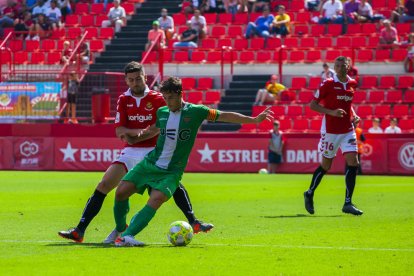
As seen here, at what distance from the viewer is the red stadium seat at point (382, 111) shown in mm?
32969

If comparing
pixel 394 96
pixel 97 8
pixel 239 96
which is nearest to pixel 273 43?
pixel 239 96

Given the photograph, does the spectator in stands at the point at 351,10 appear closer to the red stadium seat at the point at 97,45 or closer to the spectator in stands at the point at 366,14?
the spectator in stands at the point at 366,14

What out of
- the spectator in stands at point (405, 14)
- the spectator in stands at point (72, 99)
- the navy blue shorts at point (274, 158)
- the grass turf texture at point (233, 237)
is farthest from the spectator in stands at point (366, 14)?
the grass turf texture at point (233, 237)

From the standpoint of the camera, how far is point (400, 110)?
3288 centimetres

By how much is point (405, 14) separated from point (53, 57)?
13.1 metres

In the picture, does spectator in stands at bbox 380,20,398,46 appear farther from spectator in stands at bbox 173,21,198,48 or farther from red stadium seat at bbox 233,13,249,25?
spectator in stands at bbox 173,21,198,48

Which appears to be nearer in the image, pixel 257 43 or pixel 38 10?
pixel 257 43

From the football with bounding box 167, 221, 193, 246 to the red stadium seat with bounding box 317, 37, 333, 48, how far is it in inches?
1025

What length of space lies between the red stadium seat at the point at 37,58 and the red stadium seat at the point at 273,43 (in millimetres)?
8595

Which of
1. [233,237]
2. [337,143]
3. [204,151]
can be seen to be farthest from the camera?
[204,151]

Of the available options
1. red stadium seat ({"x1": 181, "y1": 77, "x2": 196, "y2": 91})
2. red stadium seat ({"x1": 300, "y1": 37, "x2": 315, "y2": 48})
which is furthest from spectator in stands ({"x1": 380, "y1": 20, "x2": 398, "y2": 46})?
red stadium seat ({"x1": 181, "y1": 77, "x2": 196, "y2": 91})

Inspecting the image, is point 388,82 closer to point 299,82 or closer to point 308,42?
point 299,82

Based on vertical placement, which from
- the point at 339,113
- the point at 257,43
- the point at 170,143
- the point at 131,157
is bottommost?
the point at 257,43

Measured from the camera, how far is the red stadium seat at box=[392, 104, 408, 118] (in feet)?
107
